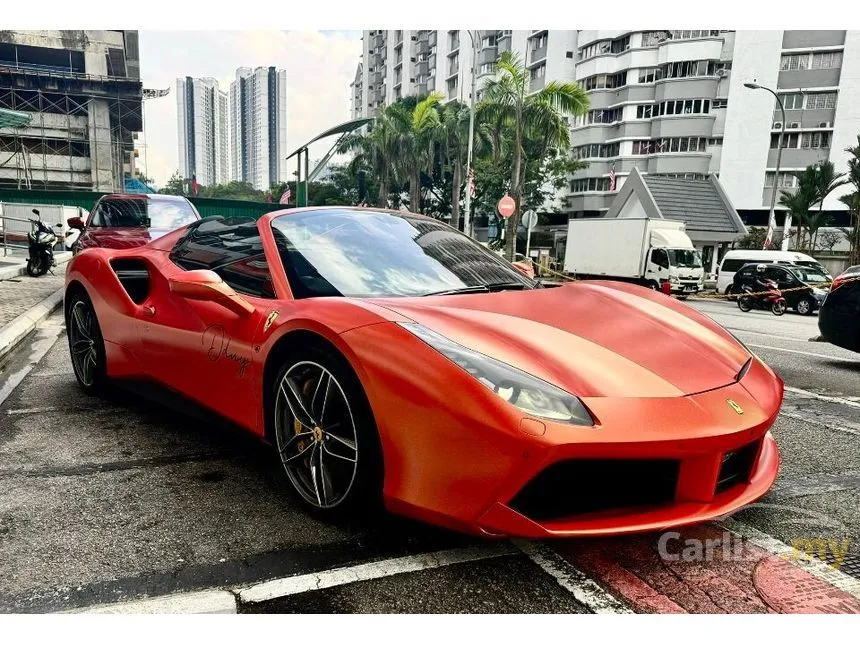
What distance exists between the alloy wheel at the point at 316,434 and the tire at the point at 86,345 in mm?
1981

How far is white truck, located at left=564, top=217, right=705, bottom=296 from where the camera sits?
23.2 m

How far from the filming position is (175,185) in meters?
108

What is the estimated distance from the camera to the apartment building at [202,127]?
255 feet

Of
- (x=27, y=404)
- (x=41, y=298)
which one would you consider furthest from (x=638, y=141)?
(x=27, y=404)

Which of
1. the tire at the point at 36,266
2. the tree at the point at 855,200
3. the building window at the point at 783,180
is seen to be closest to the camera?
the tire at the point at 36,266

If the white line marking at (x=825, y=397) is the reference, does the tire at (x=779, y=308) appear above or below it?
below

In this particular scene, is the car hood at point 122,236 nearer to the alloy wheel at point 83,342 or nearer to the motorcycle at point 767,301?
the alloy wheel at point 83,342

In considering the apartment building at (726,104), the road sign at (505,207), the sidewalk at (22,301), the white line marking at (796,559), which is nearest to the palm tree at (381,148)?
the road sign at (505,207)

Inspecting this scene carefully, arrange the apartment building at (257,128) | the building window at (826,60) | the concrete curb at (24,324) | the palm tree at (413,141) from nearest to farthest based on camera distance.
→ the concrete curb at (24,324) → the palm tree at (413,141) → the building window at (826,60) → the apartment building at (257,128)

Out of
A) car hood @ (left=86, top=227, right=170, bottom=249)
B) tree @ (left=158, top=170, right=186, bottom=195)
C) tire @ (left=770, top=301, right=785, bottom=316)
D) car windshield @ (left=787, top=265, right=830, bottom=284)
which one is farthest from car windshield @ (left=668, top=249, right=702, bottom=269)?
tree @ (left=158, top=170, right=186, bottom=195)

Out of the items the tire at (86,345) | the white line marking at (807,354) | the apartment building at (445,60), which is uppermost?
the apartment building at (445,60)

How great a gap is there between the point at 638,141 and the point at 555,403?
52.5 meters

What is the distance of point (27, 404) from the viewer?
4164mm

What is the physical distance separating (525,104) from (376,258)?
75.9ft
